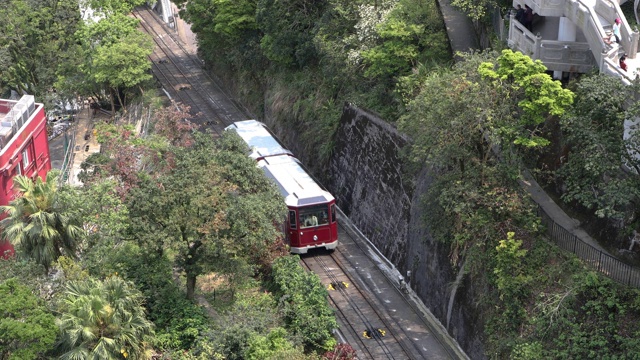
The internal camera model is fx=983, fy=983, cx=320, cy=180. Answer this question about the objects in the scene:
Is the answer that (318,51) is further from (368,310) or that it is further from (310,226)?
(368,310)

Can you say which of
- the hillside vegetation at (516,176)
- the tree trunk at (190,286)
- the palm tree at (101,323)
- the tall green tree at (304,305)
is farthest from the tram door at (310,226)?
the palm tree at (101,323)

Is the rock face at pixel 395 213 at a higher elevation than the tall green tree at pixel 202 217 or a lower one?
lower

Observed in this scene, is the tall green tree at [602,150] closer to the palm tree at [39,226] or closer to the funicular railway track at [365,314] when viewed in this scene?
the funicular railway track at [365,314]

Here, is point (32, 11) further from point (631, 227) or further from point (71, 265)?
point (631, 227)

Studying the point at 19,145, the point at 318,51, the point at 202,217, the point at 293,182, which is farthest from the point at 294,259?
the point at 19,145

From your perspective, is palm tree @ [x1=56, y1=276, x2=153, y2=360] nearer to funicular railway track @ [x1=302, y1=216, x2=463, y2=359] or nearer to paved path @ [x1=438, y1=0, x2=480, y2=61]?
funicular railway track @ [x1=302, y1=216, x2=463, y2=359]

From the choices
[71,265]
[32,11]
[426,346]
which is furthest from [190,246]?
[32,11]

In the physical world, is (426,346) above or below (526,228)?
below
